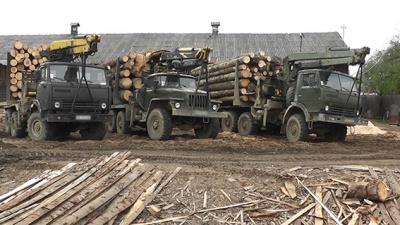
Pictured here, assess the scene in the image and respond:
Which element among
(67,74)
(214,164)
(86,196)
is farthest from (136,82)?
(86,196)

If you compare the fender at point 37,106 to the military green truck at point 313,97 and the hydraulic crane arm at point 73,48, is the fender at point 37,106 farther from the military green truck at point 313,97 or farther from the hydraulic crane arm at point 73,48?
the military green truck at point 313,97

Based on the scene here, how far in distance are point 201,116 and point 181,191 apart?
642 cm

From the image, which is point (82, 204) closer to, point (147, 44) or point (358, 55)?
point (358, 55)

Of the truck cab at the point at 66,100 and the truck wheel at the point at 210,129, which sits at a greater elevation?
the truck cab at the point at 66,100

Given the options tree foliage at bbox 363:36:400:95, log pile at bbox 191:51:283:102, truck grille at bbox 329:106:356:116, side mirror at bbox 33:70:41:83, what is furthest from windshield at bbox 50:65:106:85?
tree foliage at bbox 363:36:400:95

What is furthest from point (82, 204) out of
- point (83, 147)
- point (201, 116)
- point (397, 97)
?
point (397, 97)

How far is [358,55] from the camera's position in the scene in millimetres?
12555

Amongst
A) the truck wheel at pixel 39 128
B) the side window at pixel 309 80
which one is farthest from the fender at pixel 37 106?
the side window at pixel 309 80

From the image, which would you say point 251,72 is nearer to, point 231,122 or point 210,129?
point 231,122

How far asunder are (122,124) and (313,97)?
21.5 ft

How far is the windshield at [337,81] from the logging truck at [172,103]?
3.22 metres

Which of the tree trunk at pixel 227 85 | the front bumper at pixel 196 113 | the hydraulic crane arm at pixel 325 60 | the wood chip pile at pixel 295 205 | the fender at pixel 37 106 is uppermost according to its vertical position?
the hydraulic crane arm at pixel 325 60

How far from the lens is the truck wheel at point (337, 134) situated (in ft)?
44.3

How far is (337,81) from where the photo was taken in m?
Answer: 12.8
